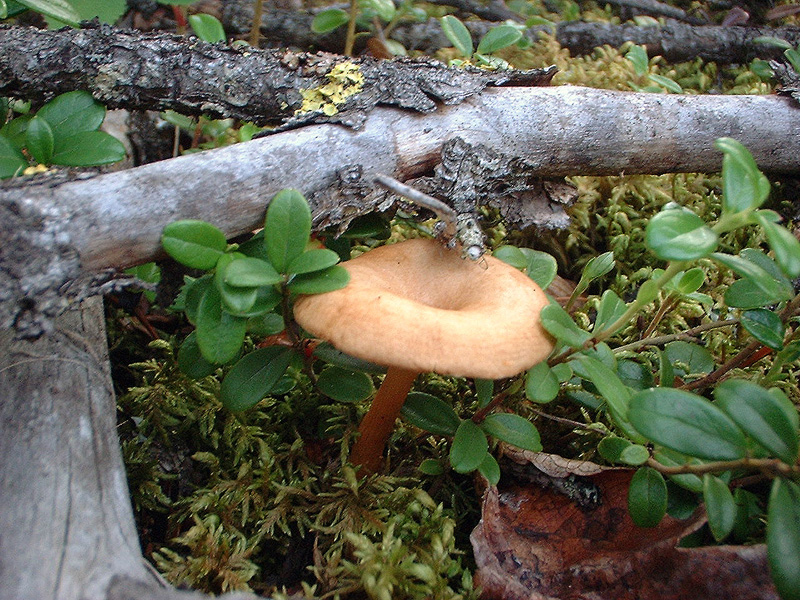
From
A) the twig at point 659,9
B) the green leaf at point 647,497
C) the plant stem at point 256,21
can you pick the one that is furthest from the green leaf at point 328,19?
the green leaf at point 647,497

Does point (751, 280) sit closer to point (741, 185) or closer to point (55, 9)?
point (741, 185)

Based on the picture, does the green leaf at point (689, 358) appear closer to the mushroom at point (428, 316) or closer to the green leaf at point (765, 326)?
the green leaf at point (765, 326)

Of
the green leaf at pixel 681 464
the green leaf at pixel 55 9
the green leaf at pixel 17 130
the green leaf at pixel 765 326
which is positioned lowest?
the green leaf at pixel 681 464

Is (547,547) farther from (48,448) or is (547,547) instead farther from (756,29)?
(756,29)

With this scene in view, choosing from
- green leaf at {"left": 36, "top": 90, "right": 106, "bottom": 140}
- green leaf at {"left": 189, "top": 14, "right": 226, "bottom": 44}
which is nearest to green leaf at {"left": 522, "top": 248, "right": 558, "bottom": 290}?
green leaf at {"left": 36, "top": 90, "right": 106, "bottom": 140}

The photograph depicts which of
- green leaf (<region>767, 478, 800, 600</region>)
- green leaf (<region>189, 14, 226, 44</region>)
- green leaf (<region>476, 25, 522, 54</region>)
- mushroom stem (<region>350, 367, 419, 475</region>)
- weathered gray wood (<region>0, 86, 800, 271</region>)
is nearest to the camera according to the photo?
green leaf (<region>767, 478, 800, 600</region>)

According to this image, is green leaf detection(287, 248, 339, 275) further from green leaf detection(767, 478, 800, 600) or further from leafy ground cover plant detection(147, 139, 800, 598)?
green leaf detection(767, 478, 800, 600)
